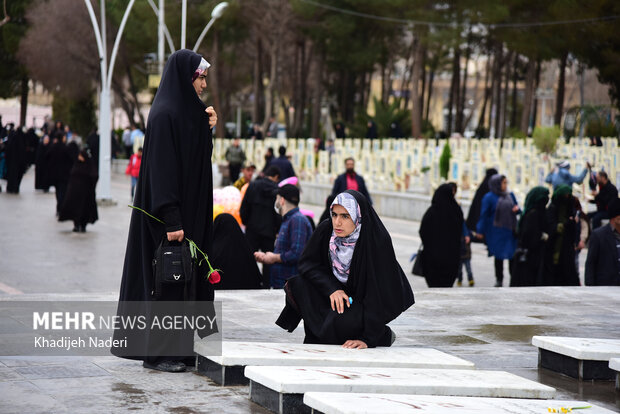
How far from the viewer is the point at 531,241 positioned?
37.8 feet

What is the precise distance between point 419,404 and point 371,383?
14.5 inches

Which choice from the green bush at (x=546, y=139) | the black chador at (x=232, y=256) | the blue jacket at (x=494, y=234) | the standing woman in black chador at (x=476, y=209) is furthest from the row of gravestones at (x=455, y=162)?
the black chador at (x=232, y=256)

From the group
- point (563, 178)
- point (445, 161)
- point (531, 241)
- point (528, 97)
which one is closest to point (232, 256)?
point (531, 241)

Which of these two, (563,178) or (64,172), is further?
(64,172)

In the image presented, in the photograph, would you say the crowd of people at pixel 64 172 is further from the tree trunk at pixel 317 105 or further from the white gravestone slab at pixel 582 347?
the tree trunk at pixel 317 105

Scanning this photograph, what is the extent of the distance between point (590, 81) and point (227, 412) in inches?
2700

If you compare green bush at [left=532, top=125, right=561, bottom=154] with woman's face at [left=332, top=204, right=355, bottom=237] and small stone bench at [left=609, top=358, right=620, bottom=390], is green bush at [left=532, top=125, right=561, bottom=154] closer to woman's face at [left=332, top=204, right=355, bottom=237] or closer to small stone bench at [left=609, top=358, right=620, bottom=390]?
small stone bench at [left=609, top=358, right=620, bottom=390]

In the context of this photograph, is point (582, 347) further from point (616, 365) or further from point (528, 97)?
point (528, 97)

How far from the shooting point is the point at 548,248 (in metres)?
11.5

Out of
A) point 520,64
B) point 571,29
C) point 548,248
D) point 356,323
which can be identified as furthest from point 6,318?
point 520,64

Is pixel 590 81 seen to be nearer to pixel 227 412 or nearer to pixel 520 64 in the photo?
pixel 520 64

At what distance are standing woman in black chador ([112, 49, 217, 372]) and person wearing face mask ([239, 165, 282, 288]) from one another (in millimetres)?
5391

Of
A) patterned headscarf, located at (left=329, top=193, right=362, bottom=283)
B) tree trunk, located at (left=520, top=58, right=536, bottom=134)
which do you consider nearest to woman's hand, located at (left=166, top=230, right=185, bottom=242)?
patterned headscarf, located at (left=329, top=193, right=362, bottom=283)

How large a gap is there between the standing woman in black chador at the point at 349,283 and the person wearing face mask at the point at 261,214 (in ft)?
17.6
